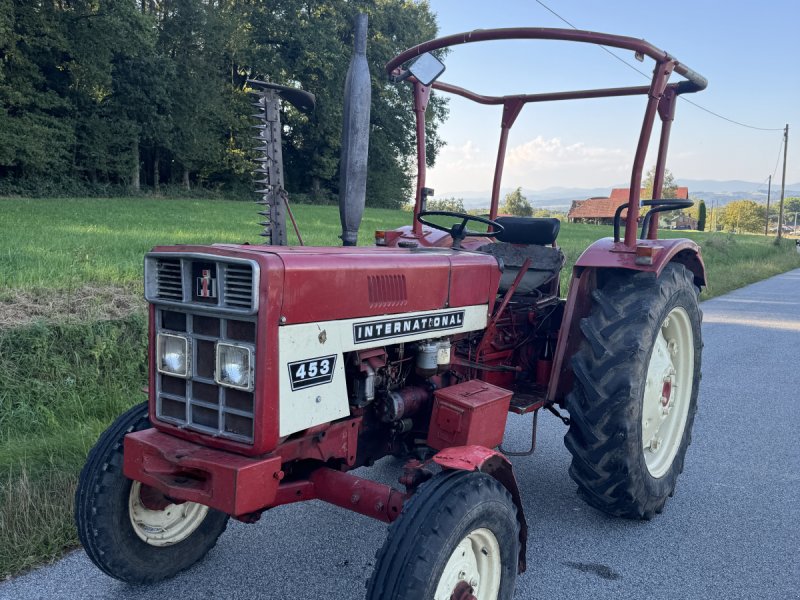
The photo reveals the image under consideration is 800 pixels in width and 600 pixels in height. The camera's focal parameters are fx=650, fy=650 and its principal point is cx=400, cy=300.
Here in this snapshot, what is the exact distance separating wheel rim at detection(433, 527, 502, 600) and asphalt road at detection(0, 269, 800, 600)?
378mm

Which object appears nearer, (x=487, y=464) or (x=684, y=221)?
(x=487, y=464)

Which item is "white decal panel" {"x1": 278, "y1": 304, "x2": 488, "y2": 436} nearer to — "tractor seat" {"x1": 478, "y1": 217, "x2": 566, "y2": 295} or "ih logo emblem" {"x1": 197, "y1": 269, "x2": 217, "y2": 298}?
"ih logo emblem" {"x1": 197, "y1": 269, "x2": 217, "y2": 298}

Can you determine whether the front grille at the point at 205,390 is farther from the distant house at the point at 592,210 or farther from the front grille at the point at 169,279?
the distant house at the point at 592,210

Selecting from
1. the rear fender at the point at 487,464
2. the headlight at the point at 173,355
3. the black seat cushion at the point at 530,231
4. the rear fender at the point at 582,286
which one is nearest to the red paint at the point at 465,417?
the rear fender at the point at 487,464

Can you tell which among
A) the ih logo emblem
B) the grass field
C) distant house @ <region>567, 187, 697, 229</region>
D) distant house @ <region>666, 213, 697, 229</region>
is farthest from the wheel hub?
distant house @ <region>666, 213, 697, 229</region>

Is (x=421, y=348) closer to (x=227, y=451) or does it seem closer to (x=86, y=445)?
(x=227, y=451)

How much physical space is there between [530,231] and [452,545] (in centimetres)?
229

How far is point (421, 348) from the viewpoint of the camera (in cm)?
260

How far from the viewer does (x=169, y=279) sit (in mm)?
2168

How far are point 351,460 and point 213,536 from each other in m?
0.75

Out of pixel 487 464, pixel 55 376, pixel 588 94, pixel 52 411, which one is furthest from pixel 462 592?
pixel 588 94

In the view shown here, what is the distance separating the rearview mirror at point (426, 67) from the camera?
10.4ft

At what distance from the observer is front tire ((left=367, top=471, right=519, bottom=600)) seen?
1887 mm

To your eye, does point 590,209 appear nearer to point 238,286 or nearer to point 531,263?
point 531,263
